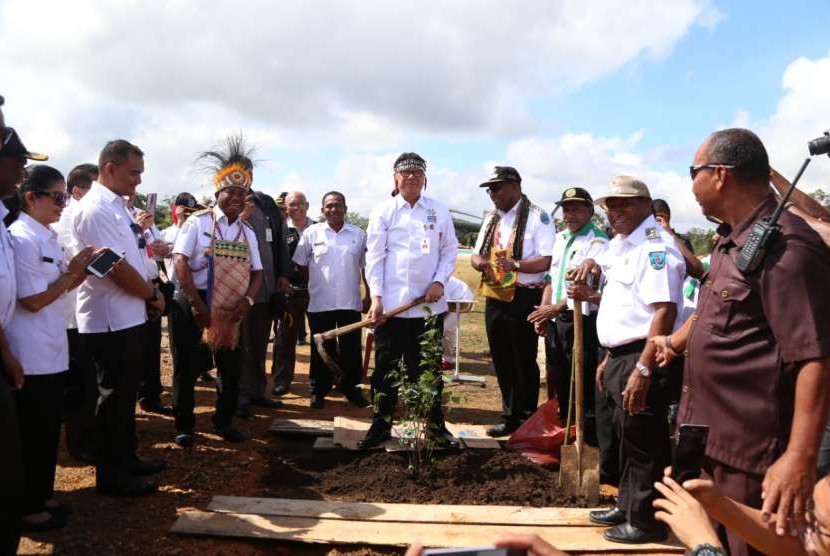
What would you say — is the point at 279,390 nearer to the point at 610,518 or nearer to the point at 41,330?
the point at 41,330

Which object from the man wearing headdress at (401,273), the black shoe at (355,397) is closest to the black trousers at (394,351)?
the man wearing headdress at (401,273)

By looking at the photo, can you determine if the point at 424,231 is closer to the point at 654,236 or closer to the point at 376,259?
the point at 376,259

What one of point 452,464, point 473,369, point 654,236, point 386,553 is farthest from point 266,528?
point 473,369

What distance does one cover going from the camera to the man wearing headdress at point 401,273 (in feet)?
16.7

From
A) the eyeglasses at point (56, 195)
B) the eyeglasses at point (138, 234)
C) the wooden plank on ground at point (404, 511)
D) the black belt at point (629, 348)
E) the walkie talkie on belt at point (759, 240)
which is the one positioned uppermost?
the eyeglasses at point (56, 195)

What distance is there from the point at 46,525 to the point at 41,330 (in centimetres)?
115

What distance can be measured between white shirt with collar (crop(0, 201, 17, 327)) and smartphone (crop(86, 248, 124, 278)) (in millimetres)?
485

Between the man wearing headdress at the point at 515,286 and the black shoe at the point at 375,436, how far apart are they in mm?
1263

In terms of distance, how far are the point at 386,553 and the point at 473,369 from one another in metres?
5.70

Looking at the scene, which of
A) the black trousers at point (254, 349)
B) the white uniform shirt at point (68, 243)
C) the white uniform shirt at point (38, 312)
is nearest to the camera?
the white uniform shirt at point (38, 312)

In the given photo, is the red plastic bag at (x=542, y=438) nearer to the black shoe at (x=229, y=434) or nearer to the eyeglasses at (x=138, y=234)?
the black shoe at (x=229, y=434)

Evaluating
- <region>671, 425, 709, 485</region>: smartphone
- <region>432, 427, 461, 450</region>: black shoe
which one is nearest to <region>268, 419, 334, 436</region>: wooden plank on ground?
<region>432, 427, 461, 450</region>: black shoe

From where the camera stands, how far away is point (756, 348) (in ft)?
7.64

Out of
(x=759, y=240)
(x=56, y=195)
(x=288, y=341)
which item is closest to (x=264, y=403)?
(x=288, y=341)
